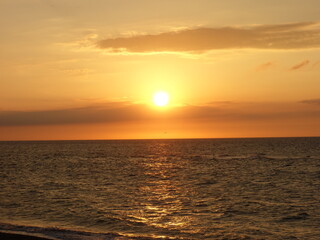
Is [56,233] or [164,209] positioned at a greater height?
[164,209]

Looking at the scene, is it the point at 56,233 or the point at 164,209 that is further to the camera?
the point at 164,209

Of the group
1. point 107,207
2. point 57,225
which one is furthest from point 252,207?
point 57,225

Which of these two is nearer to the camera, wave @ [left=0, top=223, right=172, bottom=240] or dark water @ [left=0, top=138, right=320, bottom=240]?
wave @ [left=0, top=223, right=172, bottom=240]

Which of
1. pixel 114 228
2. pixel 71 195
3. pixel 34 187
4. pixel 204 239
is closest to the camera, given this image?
pixel 204 239

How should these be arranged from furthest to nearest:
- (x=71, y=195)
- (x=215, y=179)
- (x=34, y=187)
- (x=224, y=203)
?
(x=215, y=179), (x=34, y=187), (x=71, y=195), (x=224, y=203)

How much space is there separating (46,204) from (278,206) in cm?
2058

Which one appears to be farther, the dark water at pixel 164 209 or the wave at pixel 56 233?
the dark water at pixel 164 209

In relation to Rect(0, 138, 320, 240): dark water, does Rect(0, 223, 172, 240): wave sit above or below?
below

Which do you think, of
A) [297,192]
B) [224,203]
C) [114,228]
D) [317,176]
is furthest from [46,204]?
[317,176]

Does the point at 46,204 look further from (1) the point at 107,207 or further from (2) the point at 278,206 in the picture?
(2) the point at 278,206

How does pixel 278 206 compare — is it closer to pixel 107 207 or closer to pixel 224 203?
pixel 224 203

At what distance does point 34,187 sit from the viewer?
4778 cm

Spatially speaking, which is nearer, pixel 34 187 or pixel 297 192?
pixel 297 192

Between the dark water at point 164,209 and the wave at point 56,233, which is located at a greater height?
the dark water at point 164,209
